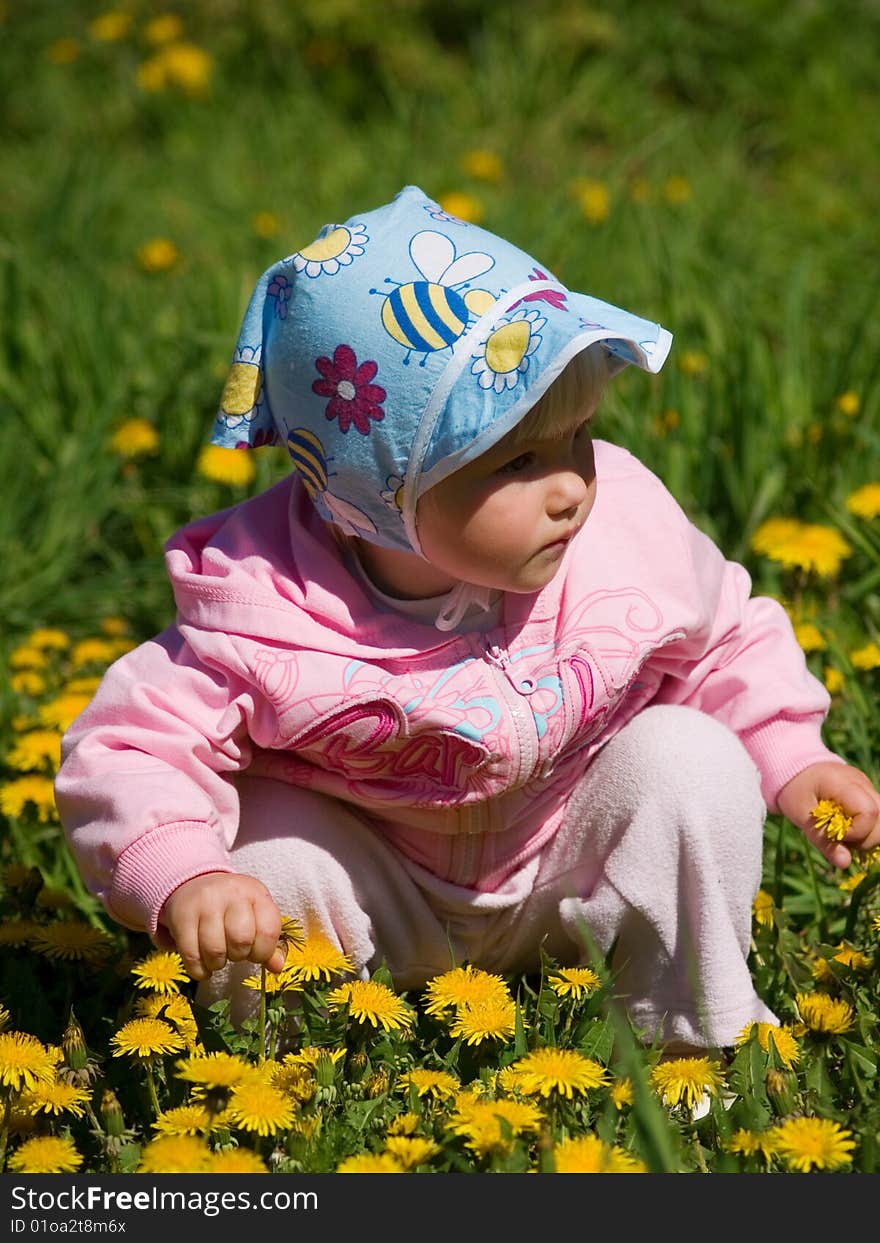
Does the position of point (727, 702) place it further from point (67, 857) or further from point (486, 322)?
point (67, 857)

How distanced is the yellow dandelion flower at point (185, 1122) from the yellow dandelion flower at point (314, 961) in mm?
223

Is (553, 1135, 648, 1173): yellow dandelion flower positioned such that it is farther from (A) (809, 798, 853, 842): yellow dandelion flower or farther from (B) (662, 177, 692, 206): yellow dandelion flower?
(B) (662, 177, 692, 206): yellow dandelion flower

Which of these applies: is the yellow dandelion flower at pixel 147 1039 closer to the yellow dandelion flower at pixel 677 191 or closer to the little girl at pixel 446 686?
the little girl at pixel 446 686

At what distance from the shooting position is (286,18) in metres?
4.84

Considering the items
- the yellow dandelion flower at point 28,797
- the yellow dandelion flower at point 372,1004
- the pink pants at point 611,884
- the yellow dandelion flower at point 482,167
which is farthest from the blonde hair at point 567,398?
the yellow dandelion flower at point 482,167

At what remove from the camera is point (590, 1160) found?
1354mm

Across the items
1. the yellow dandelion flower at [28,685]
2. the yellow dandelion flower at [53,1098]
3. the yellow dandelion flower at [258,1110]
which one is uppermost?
the yellow dandelion flower at [258,1110]

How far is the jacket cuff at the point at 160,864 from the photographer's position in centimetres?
159

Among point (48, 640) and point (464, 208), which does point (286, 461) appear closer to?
point (48, 640)

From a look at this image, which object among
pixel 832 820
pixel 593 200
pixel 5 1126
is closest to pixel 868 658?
pixel 832 820

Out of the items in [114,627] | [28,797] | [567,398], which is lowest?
[114,627]

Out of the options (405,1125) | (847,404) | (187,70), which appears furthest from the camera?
(187,70)

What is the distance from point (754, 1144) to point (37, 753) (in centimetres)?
116

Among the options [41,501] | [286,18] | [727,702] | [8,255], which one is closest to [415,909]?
[727,702]
